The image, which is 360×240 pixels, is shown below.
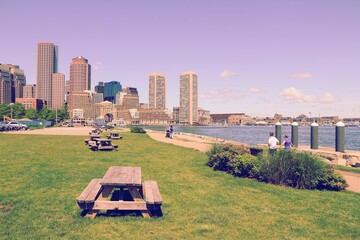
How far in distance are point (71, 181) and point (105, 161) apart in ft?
15.4

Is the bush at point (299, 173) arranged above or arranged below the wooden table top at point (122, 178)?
below

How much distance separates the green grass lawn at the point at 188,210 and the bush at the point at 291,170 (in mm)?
566

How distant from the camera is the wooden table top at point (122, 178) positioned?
22.9 feet

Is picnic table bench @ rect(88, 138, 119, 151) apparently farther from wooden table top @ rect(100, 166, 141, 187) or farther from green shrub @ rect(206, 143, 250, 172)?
wooden table top @ rect(100, 166, 141, 187)

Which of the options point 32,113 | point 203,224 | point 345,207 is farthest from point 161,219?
point 32,113

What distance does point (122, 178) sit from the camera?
24.7 ft

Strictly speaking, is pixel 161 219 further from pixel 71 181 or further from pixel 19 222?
pixel 71 181

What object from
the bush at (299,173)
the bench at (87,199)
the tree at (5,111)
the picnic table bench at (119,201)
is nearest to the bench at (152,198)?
the picnic table bench at (119,201)

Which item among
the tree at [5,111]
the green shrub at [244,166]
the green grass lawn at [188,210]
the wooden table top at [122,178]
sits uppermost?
the tree at [5,111]

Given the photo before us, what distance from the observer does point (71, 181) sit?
1042cm

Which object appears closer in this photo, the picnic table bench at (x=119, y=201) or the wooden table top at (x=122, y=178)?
the picnic table bench at (x=119, y=201)

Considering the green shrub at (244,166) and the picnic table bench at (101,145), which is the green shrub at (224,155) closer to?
the green shrub at (244,166)

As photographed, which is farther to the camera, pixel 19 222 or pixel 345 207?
pixel 345 207

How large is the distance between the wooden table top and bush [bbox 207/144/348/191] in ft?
17.5
